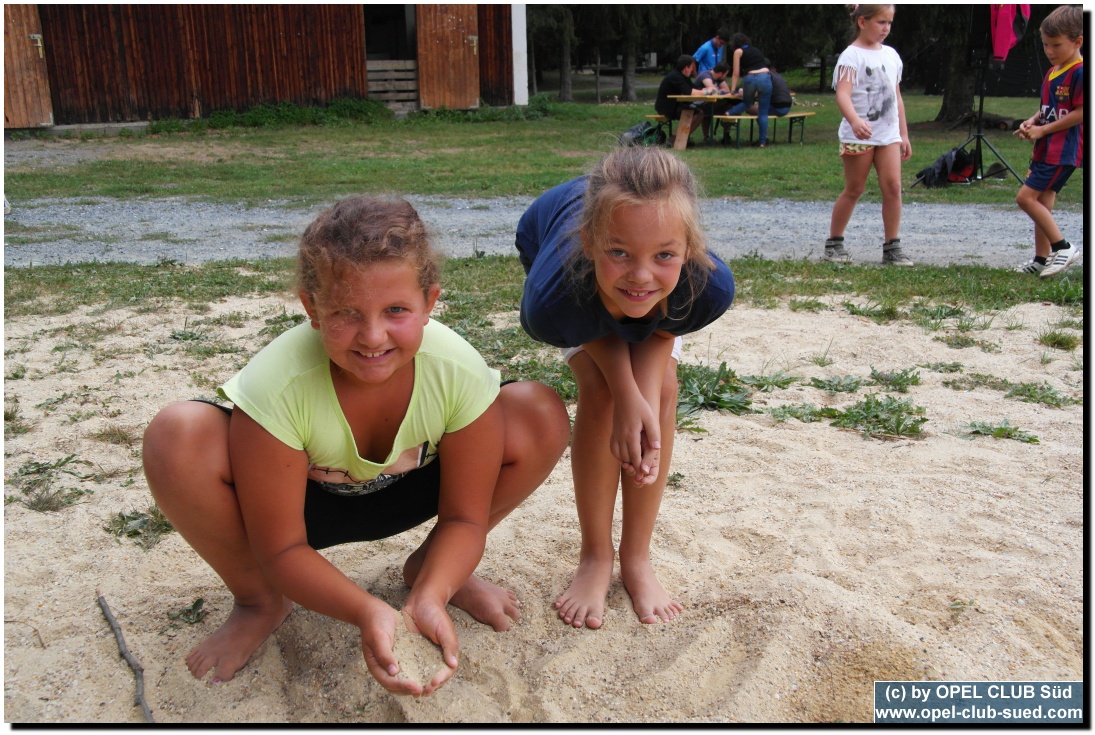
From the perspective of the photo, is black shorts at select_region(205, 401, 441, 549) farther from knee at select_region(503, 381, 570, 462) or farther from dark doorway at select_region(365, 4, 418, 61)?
dark doorway at select_region(365, 4, 418, 61)

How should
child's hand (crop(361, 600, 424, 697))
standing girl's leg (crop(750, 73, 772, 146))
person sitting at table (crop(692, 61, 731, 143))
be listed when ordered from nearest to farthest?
child's hand (crop(361, 600, 424, 697)), standing girl's leg (crop(750, 73, 772, 146)), person sitting at table (crop(692, 61, 731, 143))

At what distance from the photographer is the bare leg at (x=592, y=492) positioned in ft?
7.41

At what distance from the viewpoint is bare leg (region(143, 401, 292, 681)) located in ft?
6.18

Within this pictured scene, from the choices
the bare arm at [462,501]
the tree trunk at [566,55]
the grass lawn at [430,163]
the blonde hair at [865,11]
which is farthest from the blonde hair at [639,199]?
the tree trunk at [566,55]

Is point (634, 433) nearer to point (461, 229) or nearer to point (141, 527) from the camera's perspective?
point (141, 527)

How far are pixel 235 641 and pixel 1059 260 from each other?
5180 millimetres

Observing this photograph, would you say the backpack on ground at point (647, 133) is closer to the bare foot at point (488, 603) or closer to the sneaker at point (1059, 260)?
the sneaker at point (1059, 260)

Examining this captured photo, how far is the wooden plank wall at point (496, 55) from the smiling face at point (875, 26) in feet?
40.4

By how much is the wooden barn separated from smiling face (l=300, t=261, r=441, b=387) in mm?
14798

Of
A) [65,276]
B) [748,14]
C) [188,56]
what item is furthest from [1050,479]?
[748,14]

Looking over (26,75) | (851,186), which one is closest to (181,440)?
(851,186)

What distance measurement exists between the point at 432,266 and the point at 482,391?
28cm

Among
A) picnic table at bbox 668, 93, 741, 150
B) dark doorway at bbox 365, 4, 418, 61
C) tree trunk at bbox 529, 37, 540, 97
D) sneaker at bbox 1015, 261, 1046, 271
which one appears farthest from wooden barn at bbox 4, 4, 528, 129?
sneaker at bbox 1015, 261, 1046, 271

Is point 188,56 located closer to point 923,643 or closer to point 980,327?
point 980,327
